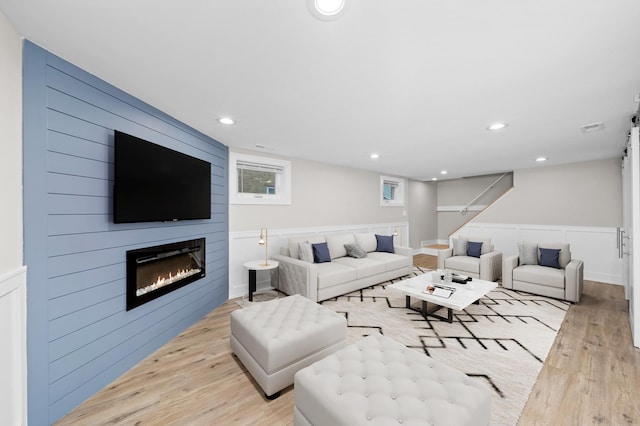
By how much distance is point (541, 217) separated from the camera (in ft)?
17.5

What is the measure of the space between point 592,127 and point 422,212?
504 cm

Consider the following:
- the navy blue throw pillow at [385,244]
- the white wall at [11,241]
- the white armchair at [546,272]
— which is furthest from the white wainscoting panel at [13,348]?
the white armchair at [546,272]

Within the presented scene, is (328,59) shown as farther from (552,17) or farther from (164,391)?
(164,391)

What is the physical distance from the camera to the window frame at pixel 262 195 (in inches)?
153

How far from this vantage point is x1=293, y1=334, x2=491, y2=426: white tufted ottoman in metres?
1.15

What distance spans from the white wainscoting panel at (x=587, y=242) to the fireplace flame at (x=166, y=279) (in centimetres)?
665

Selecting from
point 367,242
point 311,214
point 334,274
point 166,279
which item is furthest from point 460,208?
point 166,279

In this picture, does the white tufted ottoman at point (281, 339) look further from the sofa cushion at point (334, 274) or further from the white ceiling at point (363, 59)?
the white ceiling at point (363, 59)

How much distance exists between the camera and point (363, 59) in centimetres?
163

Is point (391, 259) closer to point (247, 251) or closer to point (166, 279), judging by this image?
point (247, 251)

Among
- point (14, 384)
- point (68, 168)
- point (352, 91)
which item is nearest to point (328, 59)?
point (352, 91)

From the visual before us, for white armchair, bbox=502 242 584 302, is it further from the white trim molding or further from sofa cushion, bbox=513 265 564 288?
the white trim molding

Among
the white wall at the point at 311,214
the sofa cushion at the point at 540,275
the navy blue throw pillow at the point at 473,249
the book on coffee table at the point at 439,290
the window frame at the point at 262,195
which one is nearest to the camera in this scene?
the book on coffee table at the point at 439,290

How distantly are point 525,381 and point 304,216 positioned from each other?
372cm
